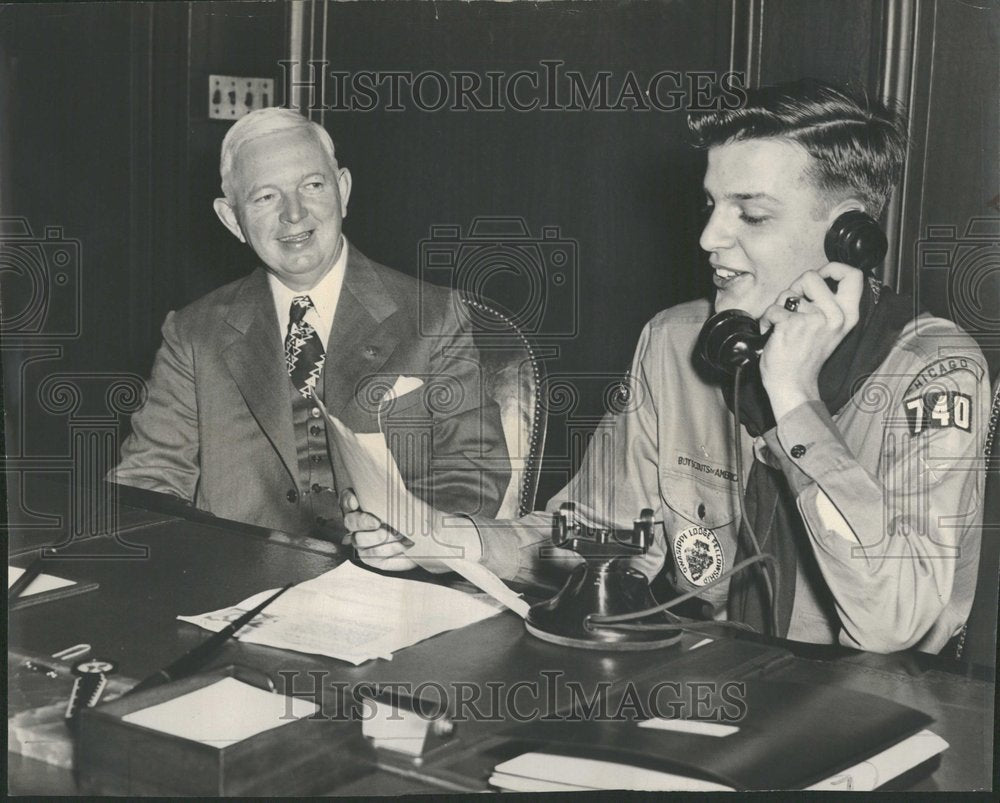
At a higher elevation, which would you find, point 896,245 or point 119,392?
point 896,245

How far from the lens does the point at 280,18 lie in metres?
1.93

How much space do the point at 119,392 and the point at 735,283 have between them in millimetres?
1109

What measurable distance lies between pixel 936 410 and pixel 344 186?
3.50 ft

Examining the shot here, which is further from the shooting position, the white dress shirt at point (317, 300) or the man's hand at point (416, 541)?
the white dress shirt at point (317, 300)

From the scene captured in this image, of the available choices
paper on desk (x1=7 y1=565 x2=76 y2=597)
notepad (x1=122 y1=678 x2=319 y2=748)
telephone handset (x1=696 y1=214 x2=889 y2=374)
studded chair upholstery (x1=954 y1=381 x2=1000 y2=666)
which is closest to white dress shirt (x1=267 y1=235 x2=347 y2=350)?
paper on desk (x1=7 y1=565 x2=76 y2=597)

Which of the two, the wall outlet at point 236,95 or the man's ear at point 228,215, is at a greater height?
the wall outlet at point 236,95

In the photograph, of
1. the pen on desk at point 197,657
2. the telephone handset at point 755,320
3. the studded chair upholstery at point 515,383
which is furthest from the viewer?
the studded chair upholstery at point 515,383

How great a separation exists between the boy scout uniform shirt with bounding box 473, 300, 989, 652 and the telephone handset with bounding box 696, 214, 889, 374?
0.42ft

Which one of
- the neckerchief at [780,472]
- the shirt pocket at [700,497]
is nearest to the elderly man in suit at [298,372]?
the shirt pocket at [700,497]

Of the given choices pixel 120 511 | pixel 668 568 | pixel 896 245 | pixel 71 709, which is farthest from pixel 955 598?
pixel 120 511

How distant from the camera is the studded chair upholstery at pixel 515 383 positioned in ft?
6.59

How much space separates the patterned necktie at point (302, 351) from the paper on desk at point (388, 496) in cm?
7

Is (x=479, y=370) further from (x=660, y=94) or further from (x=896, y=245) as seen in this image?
(x=896, y=245)

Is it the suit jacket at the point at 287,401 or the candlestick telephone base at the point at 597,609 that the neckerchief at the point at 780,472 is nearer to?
the candlestick telephone base at the point at 597,609
